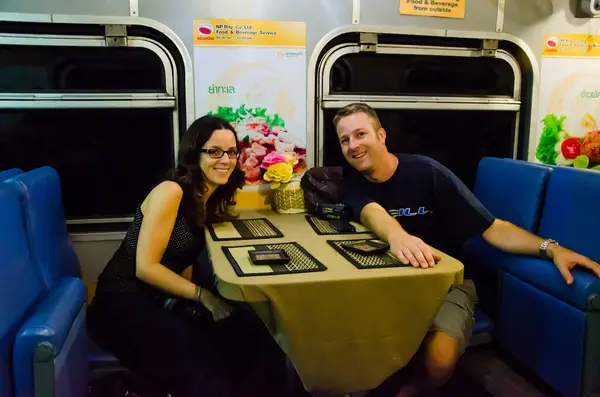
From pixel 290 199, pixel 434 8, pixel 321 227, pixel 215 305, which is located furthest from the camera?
pixel 434 8

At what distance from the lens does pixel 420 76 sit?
11.1 feet

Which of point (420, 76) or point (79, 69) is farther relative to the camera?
point (420, 76)

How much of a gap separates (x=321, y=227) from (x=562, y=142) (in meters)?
1.88

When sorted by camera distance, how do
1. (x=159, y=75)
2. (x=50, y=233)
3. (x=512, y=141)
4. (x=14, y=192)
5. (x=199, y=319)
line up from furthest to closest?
(x=512, y=141), (x=159, y=75), (x=50, y=233), (x=199, y=319), (x=14, y=192)

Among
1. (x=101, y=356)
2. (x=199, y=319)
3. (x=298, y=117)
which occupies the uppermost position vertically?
(x=298, y=117)

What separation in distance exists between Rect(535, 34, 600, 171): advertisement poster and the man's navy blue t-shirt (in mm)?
1262

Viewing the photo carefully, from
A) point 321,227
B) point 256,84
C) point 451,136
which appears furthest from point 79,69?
point 451,136

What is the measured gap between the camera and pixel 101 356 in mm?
2432

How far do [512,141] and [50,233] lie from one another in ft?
9.49

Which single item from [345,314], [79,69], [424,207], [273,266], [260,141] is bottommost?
[345,314]

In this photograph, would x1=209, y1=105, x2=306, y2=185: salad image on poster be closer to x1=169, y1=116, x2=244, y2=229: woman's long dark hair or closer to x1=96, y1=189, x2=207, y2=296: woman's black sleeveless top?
x1=169, y1=116, x2=244, y2=229: woman's long dark hair

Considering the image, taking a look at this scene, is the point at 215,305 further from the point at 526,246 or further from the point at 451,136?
the point at 451,136

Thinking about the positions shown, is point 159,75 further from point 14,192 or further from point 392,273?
point 392,273

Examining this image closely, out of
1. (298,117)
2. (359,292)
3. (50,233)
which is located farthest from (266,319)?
(298,117)
